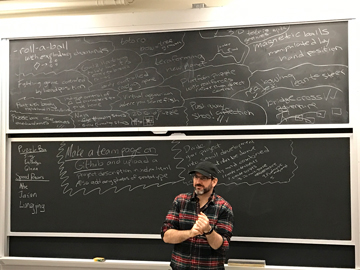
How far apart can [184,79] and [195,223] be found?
1.40 metres

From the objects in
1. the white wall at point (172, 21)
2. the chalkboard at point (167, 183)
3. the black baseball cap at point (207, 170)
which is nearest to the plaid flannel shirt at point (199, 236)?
the black baseball cap at point (207, 170)

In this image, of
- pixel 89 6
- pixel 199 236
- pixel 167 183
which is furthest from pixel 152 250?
pixel 89 6

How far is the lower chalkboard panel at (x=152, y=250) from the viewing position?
11.5ft

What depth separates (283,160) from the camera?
359 cm

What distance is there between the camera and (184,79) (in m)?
3.78

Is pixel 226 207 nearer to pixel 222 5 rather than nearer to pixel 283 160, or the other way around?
pixel 283 160

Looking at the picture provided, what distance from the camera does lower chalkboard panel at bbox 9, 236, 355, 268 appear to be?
11.5 feet

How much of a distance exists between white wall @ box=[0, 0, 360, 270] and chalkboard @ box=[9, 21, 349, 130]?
0.07 meters

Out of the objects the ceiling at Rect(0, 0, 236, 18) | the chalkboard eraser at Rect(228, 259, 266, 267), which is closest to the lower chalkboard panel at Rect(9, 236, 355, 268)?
the chalkboard eraser at Rect(228, 259, 266, 267)

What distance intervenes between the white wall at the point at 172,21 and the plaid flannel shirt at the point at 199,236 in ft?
2.09

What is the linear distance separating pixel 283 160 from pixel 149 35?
170 cm

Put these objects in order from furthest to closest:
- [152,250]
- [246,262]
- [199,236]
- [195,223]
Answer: [152,250] → [246,262] → [199,236] → [195,223]

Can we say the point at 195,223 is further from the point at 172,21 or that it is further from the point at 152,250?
the point at 172,21

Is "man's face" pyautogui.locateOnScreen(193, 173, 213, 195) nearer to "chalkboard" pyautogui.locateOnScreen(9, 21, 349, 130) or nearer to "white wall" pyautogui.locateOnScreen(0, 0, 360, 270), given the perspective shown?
"chalkboard" pyautogui.locateOnScreen(9, 21, 349, 130)
